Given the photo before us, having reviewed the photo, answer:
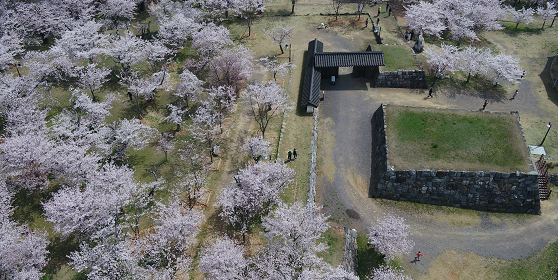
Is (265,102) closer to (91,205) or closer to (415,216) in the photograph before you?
(415,216)

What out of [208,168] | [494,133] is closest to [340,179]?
[208,168]

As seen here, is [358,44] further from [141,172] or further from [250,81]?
[141,172]

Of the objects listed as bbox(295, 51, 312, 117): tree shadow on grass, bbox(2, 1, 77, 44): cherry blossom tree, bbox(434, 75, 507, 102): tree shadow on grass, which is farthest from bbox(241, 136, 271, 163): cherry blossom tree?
bbox(2, 1, 77, 44): cherry blossom tree

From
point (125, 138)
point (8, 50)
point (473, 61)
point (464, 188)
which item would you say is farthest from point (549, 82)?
point (8, 50)

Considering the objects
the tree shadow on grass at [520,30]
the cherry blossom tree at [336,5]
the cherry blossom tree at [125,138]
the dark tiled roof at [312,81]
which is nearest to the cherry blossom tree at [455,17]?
the tree shadow on grass at [520,30]

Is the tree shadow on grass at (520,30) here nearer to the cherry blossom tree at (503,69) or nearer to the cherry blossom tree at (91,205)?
the cherry blossom tree at (503,69)

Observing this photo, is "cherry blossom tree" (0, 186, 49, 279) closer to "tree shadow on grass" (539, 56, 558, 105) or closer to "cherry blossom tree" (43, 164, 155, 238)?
"cherry blossom tree" (43, 164, 155, 238)
